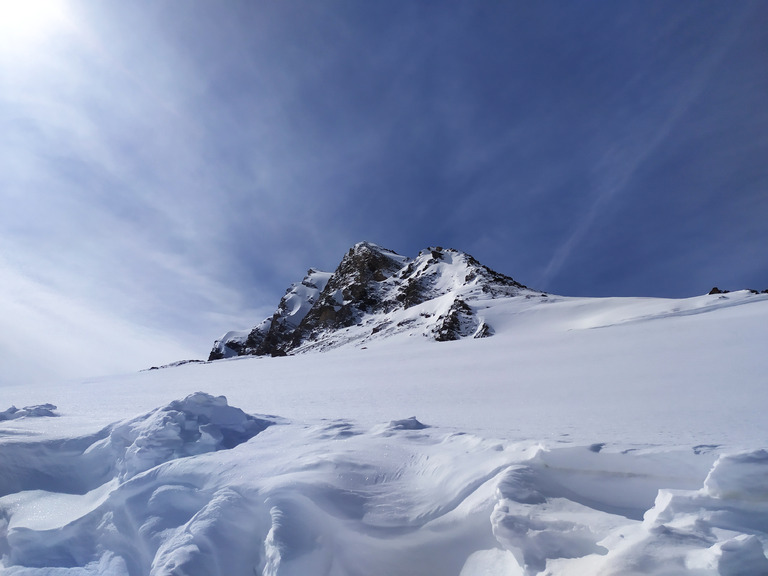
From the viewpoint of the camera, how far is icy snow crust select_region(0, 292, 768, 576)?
2186mm

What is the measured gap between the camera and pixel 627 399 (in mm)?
5766

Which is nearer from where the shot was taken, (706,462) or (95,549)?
(706,462)

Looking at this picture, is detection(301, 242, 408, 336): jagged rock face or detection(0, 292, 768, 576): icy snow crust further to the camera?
detection(301, 242, 408, 336): jagged rock face

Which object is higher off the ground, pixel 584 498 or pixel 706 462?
pixel 706 462

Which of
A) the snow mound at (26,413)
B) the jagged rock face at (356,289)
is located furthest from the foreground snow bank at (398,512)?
the jagged rock face at (356,289)

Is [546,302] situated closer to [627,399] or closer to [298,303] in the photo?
[627,399]

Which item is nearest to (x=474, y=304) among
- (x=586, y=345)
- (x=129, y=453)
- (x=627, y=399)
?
(x=586, y=345)

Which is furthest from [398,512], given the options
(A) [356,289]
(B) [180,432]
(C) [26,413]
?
(A) [356,289]

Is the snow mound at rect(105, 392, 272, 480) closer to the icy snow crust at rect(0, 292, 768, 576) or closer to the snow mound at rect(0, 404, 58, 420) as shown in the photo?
the icy snow crust at rect(0, 292, 768, 576)

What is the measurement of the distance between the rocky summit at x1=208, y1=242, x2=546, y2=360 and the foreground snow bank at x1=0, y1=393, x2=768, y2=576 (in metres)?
26.6

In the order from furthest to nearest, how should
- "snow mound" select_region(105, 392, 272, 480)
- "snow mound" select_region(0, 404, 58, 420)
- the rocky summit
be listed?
the rocky summit → "snow mound" select_region(0, 404, 58, 420) → "snow mound" select_region(105, 392, 272, 480)

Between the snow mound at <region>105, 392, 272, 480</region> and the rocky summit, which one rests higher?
the rocky summit

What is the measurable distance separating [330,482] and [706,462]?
284 cm

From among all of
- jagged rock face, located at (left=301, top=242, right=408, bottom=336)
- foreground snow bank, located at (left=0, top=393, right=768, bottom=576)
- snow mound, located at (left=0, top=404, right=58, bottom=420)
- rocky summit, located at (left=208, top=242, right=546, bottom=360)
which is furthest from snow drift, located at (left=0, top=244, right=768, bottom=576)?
jagged rock face, located at (left=301, top=242, right=408, bottom=336)
